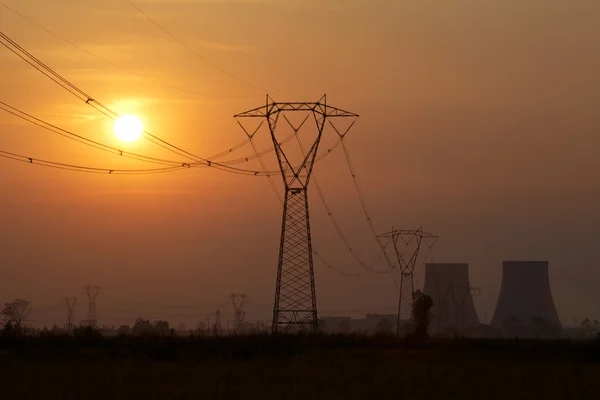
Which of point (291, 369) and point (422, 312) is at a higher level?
point (422, 312)

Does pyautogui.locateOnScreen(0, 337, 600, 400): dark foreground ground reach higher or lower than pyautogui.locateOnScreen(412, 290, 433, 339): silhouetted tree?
lower

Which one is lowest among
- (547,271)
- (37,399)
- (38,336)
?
(37,399)

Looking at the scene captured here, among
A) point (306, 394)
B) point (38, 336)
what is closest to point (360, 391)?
point (306, 394)

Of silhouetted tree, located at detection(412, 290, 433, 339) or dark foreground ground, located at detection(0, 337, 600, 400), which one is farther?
silhouetted tree, located at detection(412, 290, 433, 339)

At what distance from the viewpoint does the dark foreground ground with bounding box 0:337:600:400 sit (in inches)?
1321

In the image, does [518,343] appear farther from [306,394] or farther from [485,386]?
[306,394]

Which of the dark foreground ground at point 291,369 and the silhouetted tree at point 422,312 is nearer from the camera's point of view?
the dark foreground ground at point 291,369

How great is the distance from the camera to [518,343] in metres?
65.2

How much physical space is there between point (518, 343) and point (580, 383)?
27.6 m

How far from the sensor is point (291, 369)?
139 ft

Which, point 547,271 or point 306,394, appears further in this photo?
point 547,271

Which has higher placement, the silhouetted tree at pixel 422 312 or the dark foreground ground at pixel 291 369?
the silhouetted tree at pixel 422 312

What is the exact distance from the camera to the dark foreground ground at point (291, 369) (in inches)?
1321

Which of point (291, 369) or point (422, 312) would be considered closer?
point (291, 369)
